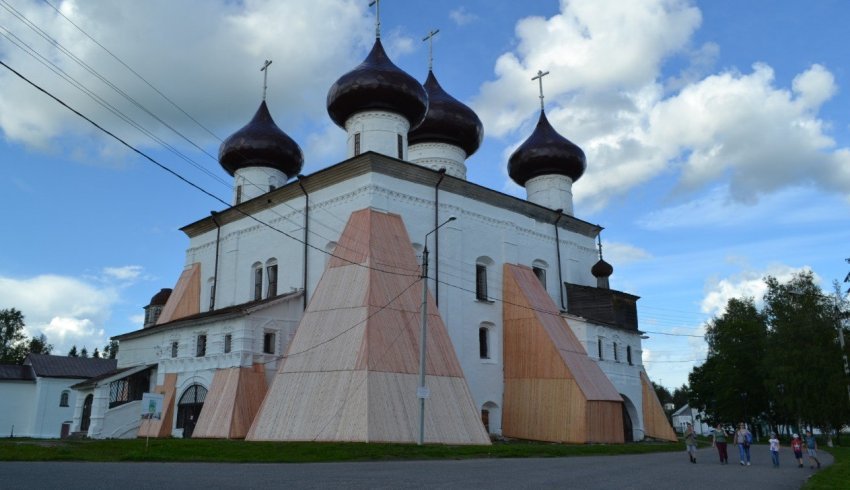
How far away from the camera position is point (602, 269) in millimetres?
29125

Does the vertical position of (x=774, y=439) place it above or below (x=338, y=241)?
below

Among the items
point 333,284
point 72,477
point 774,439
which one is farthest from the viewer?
point 333,284

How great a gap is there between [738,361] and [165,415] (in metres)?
32.2

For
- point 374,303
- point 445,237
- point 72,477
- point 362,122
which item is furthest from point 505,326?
point 72,477

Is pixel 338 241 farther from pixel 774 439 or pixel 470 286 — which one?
pixel 774 439

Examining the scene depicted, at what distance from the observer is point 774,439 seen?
16062 mm

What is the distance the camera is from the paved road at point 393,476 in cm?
890

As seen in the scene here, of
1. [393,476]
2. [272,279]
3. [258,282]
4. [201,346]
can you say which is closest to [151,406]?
[201,346]

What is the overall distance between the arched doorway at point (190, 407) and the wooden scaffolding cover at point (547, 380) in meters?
10.3

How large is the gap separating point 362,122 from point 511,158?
10622 millimetres

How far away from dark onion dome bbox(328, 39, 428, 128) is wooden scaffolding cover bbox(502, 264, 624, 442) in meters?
7.07

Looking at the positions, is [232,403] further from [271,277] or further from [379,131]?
[379,131]

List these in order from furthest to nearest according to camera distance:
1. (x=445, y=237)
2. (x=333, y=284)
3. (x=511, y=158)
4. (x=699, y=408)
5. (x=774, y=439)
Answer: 1. (x=699, y=408)
2. (x=511, y=158)
3. (x=445, y=237)
4. (x=333, y=284)
5. (x=774, y=439)

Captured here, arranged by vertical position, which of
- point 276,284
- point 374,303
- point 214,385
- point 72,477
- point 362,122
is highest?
point 362,122
